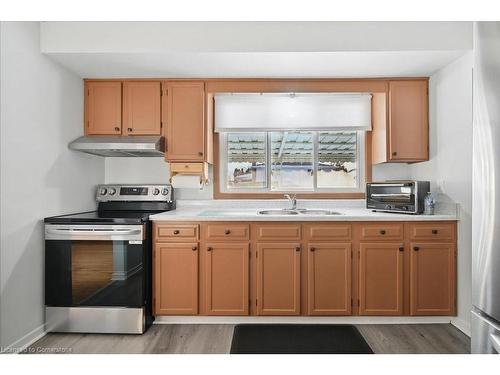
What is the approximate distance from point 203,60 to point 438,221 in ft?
7.66

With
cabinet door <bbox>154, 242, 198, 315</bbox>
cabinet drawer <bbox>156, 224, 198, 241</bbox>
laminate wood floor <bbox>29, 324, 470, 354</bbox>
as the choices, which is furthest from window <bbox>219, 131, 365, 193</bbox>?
laminate wood floor <bbox>29, 324, 470, 354</bbox>

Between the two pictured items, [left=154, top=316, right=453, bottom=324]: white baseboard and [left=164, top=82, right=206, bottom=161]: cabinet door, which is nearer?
[left=154, top=316, right=453, bottom=324]: white baseboard

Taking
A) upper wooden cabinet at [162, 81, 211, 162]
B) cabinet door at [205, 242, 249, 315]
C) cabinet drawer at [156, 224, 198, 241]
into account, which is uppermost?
upper wooden cabinet at [162, 81, 211, 162]

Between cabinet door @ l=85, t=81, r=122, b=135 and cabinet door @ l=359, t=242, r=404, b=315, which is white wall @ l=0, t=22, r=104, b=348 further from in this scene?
cabinet door @ l=359, t=242, r=404, b=315

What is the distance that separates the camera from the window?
3496 mm

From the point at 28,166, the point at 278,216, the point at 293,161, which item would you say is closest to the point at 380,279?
the point at 278,216

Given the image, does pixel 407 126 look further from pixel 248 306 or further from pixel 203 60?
pixel 248 306

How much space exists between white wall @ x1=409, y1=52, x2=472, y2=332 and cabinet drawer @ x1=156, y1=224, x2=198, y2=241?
2.16 m

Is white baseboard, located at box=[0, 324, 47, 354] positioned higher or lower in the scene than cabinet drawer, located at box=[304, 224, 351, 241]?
lower

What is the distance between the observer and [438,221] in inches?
107

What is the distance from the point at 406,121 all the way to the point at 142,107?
2470 millimetres

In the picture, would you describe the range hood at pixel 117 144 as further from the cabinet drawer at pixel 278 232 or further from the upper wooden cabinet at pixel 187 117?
the cabinet drawer at pixel 278 232

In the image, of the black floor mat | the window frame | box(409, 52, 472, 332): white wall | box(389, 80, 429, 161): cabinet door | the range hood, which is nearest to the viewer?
the black floor mat

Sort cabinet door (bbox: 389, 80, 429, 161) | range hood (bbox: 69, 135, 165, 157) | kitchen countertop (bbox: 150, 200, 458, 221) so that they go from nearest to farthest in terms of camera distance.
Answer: kitchen countertop (bbox: 150, 200, 458, 221), range hood (bbox: 69, 135, 165, 157), cabinet door (bbox: 389, 80, 429, 161)
